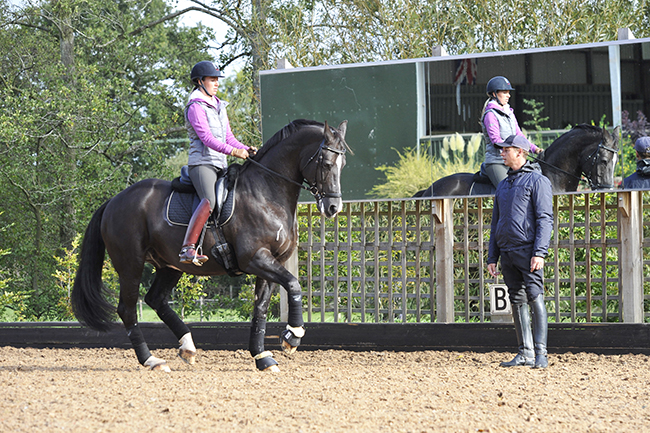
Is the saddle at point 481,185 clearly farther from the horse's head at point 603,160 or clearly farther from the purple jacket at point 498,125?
the horse's head at point 603,160

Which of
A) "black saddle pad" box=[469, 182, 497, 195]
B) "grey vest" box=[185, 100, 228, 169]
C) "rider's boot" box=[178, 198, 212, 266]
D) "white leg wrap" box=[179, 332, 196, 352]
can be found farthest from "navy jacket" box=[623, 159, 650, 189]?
"white leg wrap" box=[179, 332, 196, 352]

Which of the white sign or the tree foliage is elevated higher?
the tree foliage

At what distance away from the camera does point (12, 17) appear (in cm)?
1377

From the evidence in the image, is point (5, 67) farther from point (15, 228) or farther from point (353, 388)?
point (353, 388)

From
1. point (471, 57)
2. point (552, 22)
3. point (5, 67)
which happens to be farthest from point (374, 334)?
point (5, 67)

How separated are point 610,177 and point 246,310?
5.64 m

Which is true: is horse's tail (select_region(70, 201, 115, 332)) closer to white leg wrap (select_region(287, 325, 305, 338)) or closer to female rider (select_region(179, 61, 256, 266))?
female rider (select_region(179, 61, 256, 266))

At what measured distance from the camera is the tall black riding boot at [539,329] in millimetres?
5477

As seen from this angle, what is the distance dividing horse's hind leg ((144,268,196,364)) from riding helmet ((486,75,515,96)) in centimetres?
349

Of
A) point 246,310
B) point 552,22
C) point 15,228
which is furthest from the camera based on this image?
point 15,228

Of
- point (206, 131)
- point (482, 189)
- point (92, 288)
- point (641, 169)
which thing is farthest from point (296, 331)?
point (641, 169)

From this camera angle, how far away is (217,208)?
18.6ft

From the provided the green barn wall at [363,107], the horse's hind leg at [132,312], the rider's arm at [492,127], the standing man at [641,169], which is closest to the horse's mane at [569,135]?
the standing man at [641,169]

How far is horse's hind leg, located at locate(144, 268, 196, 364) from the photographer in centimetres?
609
